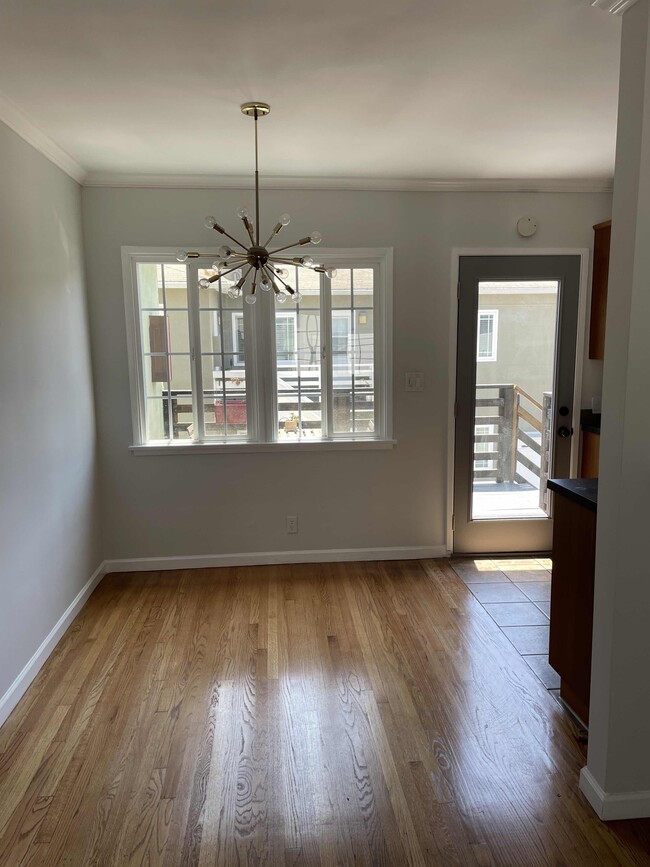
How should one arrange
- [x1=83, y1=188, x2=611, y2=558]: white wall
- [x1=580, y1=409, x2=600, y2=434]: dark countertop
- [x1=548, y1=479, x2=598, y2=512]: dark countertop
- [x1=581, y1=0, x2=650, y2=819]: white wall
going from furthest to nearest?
1. [x1=580, y1=409, x2=600, y2=434]: dark countertop
2. [x1=83, y1=188, x2=611, y2=558]: white wall
3. [x1=548, y1=479, x2=598, y2=512]: dark countertop
4. [x1=581, y1=0, x2=650, y2=819]: white wall

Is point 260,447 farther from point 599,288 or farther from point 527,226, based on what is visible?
point 599,288

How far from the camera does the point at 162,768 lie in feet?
6.97

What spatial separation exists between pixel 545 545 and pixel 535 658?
1.47 m

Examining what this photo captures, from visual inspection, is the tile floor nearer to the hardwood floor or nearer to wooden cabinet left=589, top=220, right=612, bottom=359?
the hardwood floor

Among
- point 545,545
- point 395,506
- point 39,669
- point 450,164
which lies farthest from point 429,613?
point 450,164

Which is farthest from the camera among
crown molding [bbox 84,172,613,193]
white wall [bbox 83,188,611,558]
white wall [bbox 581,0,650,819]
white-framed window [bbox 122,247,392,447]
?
white-framed window [bbox 122,247,392,447]

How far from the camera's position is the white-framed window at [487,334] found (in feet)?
12.9

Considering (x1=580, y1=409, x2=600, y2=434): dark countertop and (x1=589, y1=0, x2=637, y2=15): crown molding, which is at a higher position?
(x1=589, y1=0, x2=637, y2=15): crown molding

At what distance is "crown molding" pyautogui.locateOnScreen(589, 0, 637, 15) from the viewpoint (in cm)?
164

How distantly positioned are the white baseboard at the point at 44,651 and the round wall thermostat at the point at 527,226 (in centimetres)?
361

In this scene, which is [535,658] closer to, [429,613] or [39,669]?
[429,613]

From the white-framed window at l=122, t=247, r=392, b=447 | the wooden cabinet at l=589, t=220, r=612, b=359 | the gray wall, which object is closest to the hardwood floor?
the gray wall

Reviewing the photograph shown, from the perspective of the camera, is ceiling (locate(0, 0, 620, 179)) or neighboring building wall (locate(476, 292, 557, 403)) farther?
neighboring building wall (locate(476, 292, 557, 403))

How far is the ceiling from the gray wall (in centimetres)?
36
